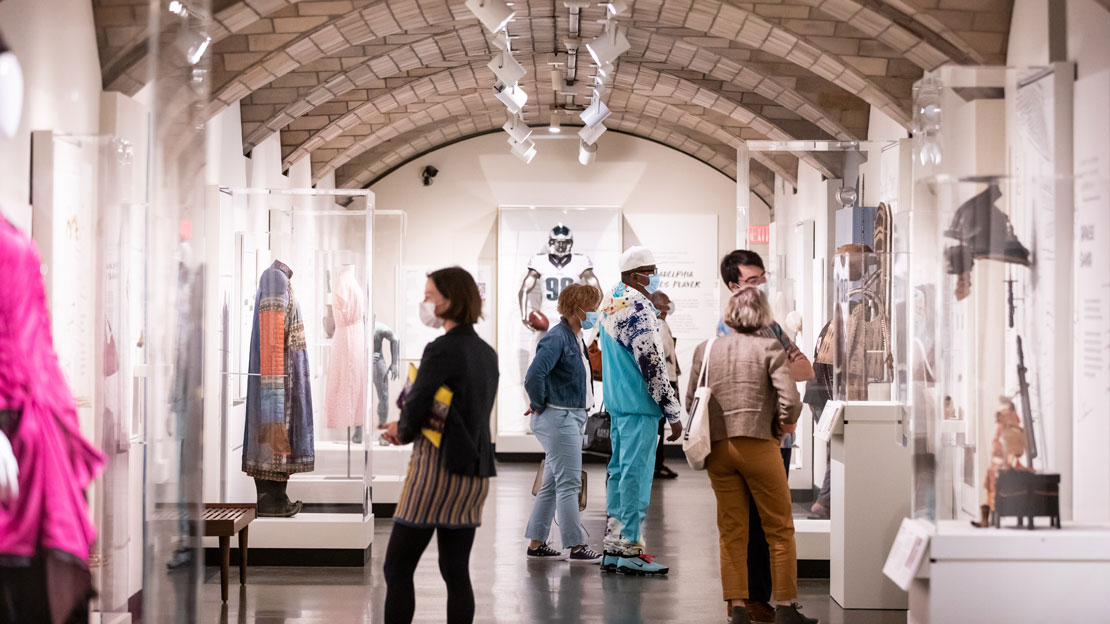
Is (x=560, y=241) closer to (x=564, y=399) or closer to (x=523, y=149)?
(x=523, y=149)

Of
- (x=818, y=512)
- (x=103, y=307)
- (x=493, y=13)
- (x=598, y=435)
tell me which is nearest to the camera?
Answer: (x=103, y=307)

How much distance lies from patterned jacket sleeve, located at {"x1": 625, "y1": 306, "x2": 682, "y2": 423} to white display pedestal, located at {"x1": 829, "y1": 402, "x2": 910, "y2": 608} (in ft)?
2.90

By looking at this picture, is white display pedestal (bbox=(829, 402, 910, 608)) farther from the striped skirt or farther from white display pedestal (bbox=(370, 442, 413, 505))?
white display pedestal (bbox=(370, 442, 413, 505))

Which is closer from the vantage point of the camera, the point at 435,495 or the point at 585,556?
the point at 435,495

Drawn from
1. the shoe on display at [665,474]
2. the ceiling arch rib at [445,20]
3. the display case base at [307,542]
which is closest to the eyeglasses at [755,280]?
the ceiling arch rib at [445,20]

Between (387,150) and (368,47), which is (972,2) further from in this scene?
(387,150)

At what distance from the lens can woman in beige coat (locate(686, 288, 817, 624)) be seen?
15.4 feet

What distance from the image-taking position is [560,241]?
1266 cm

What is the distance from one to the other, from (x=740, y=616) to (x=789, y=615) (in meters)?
0.21

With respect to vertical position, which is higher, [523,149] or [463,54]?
[463,54]

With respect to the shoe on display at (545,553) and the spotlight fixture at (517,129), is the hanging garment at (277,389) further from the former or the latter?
the spotlight fixture at (517,129)

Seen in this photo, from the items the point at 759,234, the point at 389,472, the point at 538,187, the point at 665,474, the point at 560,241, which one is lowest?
the point at 665,474

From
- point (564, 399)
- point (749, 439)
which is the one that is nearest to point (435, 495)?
point (749, 439)

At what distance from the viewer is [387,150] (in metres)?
12.2
